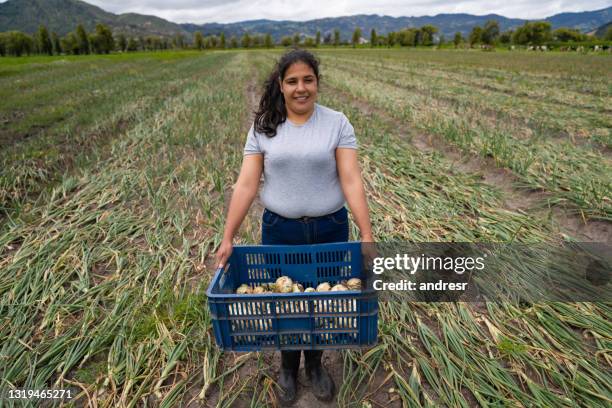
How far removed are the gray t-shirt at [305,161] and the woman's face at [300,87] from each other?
4.0 inches

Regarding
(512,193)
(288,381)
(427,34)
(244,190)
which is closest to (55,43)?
(427,34)

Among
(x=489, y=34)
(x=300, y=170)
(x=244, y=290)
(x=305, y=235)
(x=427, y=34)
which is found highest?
(x=427, y=34)

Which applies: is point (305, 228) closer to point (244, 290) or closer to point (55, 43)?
point (244, 290)

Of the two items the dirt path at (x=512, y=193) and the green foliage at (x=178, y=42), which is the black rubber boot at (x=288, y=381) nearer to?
the dirt path at (x=512, y=193)

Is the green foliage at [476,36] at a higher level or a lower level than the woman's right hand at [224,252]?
higher

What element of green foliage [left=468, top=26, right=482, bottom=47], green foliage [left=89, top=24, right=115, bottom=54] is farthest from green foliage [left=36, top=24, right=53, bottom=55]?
green foliage [left=468, top=26, right=482, bottom=47]

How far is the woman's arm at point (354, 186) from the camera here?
1.83 m

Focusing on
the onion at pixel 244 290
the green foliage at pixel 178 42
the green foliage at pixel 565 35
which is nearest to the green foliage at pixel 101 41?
the green foliage at pixel 178 42

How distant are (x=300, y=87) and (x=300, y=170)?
389 millimetres

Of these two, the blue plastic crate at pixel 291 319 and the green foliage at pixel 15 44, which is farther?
the green foliage at pixel 15 44

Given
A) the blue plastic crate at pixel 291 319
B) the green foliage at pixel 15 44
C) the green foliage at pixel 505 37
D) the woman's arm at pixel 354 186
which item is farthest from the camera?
the green foliage at pixel 505 37

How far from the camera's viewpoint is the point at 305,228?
1955 mm

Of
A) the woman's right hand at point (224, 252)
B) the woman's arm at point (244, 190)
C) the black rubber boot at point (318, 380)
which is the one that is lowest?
the black rubber boot at point (318, 380)

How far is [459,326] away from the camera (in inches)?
94.1
